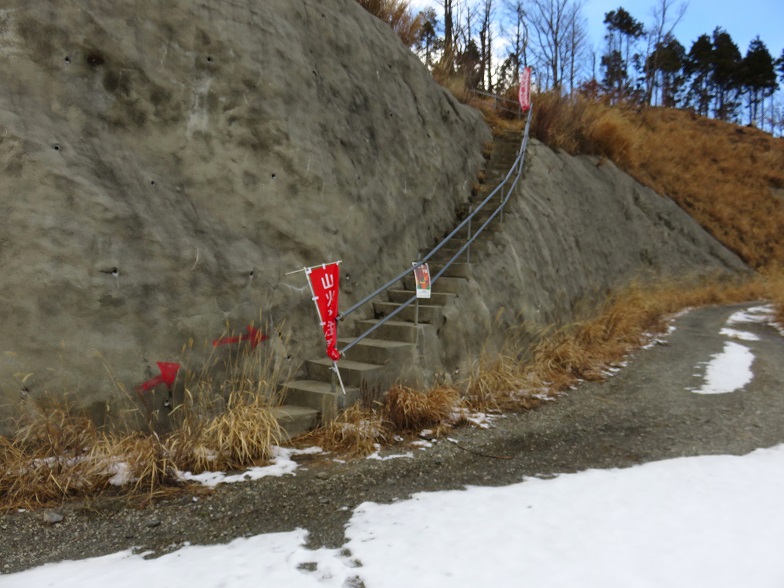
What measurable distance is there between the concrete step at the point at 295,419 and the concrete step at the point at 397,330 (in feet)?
5.46

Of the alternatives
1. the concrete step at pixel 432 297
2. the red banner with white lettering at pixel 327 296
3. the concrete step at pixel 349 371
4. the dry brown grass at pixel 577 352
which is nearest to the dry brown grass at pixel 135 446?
the red banner with white lettering at pixel 327 296

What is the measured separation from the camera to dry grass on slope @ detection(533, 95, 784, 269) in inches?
612

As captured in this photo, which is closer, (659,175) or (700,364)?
(700,364)

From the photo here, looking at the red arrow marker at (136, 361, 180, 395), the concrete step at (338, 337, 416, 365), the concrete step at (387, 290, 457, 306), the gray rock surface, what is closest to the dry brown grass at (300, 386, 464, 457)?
the concrete step at (338, 337, 416, 365)

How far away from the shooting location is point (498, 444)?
568 cm

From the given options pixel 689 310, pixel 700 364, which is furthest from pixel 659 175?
pixel 700 364

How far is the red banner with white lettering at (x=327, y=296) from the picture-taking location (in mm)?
5656

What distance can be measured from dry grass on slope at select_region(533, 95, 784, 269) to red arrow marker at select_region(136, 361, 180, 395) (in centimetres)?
1066

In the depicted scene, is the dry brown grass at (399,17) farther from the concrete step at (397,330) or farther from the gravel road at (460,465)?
the gravel road at (460,465)

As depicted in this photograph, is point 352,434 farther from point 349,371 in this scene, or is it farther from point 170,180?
point 170,180

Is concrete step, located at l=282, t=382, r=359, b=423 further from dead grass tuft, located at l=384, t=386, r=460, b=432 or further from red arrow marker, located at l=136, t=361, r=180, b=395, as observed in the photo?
red arrow marker, located at l=136, t=361, r=180, b=395

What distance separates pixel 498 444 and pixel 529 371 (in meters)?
2.51

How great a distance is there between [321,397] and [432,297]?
2617 millimetres

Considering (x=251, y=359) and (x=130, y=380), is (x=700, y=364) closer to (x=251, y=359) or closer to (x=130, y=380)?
(x=251, y=359)
